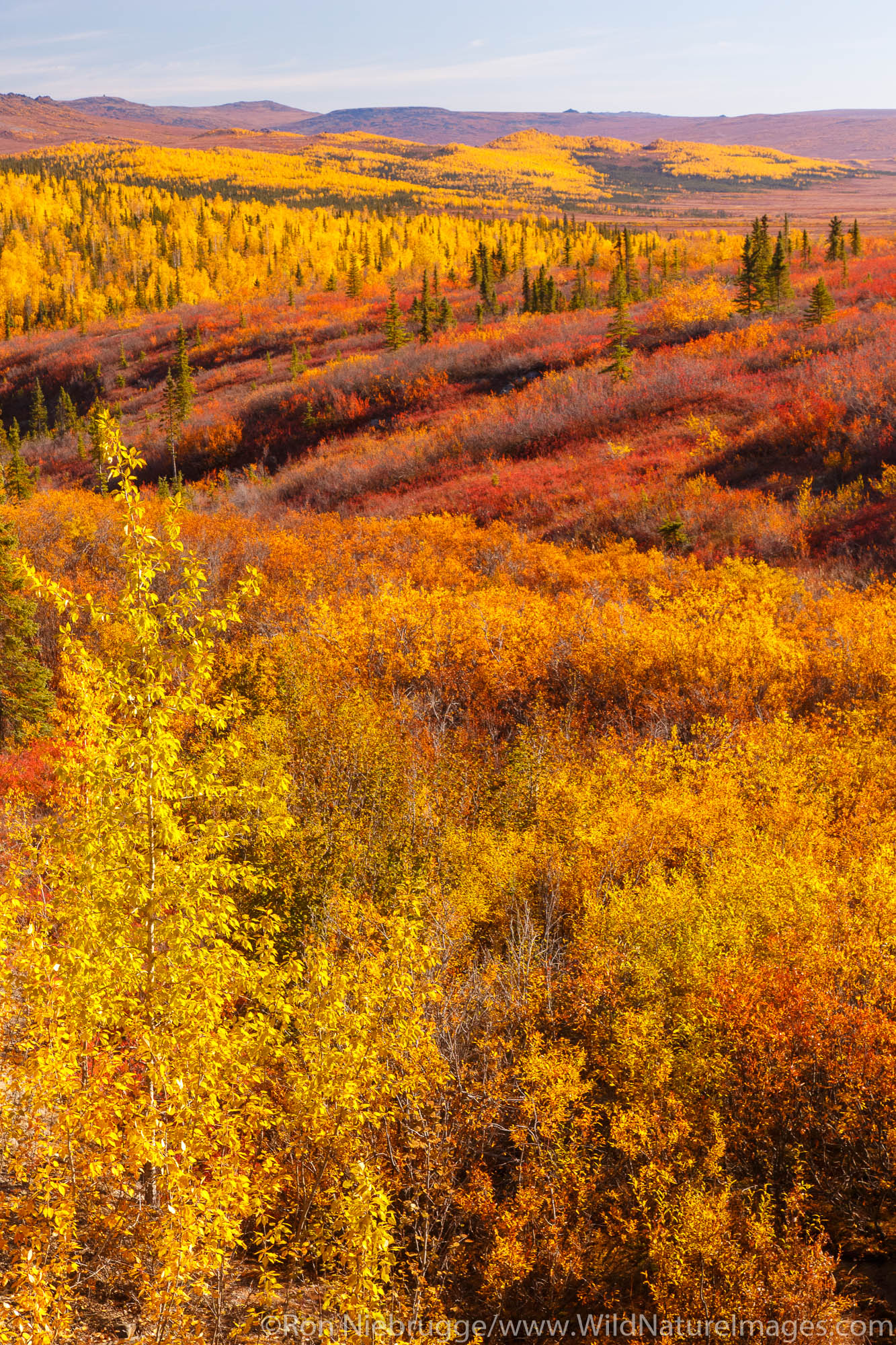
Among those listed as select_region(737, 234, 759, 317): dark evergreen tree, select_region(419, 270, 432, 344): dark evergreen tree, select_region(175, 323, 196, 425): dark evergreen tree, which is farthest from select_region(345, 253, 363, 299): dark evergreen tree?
select_region(737, 234, 759, 317): dark evergreen tree

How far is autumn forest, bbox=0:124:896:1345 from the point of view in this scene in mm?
7398

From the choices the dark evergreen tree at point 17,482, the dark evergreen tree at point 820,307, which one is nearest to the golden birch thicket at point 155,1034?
the dark evergreen tree at point 820,307

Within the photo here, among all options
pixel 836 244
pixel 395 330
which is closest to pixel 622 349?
pixel 395 330

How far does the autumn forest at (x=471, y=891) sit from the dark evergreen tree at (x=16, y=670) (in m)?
0.17

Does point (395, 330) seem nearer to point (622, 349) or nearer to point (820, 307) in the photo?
point (622, 349)

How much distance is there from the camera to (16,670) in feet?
Result: 79.4

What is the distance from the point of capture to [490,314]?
3246 inches

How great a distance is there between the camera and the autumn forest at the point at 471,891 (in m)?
7.40

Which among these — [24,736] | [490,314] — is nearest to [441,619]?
[24,736]

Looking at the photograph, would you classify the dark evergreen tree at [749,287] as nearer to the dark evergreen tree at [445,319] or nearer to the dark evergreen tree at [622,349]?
the dark evergreen tree at [622,349]

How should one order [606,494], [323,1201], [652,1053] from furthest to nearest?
[606,494] → [652,1053] → [323,1201]

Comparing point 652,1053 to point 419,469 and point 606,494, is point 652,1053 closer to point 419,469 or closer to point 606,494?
point 606,494

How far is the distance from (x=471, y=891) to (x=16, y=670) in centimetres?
1797

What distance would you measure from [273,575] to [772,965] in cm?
2450
